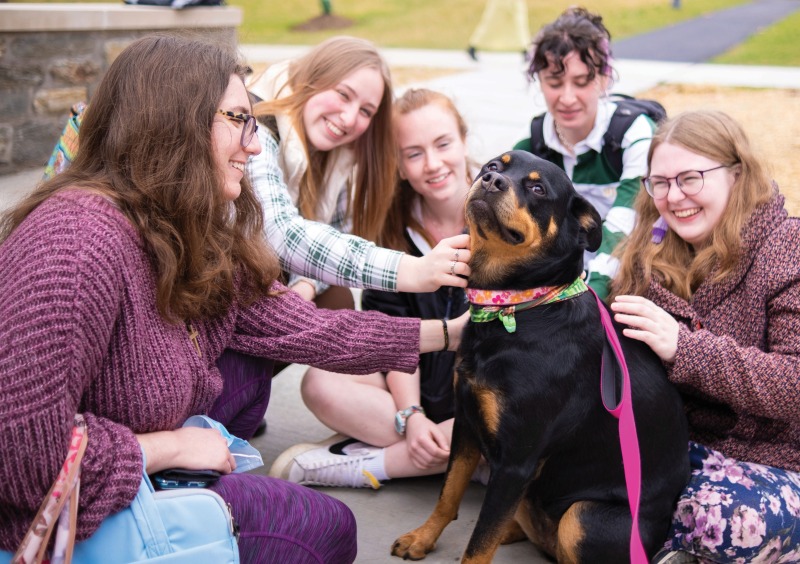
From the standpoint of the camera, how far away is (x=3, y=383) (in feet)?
6.15

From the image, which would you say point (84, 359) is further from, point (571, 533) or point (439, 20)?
point (439, 20)

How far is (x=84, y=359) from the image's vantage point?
2.00m

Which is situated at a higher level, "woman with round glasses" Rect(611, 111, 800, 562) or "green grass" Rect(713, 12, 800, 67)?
"green grass" Rect(713, 12, 800, 67)

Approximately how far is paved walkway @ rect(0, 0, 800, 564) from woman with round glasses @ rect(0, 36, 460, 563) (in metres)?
0.56

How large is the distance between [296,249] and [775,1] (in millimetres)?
26342

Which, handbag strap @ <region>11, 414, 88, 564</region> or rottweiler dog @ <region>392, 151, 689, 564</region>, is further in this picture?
rottweiler dog @ <region>392, 151, 689, 564</region>

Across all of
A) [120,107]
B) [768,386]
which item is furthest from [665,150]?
[120,107]

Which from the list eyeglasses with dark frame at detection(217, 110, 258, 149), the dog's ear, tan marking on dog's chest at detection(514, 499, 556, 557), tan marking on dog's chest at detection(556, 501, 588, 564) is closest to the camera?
eyeglasses with dark frame at detection(217, 110, 258, 149)

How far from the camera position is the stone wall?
616cm

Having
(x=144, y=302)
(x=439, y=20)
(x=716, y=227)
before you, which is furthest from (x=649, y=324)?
(x=439, y=20)

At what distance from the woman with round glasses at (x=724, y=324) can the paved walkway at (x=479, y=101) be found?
64 cm

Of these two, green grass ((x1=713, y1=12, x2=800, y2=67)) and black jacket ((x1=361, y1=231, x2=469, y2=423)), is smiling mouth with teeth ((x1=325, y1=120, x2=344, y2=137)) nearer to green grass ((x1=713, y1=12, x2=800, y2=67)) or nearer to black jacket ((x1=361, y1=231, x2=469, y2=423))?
black jacket ((x1=361, y1=231, x2=469, y2=423))

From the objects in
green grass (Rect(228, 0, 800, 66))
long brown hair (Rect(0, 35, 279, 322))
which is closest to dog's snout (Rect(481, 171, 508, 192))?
long brown hair (Rect(0, 35, 279, 322))

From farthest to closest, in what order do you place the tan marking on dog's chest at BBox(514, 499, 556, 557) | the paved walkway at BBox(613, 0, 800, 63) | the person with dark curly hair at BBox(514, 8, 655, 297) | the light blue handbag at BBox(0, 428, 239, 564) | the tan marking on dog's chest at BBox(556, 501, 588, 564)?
the paved walkway at BBox(613, 0, 800, 63) → the person with dark curly hair at BBox(514, 8, 655, 297) → the tan marking on dog's chest at BBox(514, 499, 556, 557) → the tan marking on dog's chest at BBox(556, 501, 588, 564) → the light blue handbag at BBox(0, 428, 239, 564)
